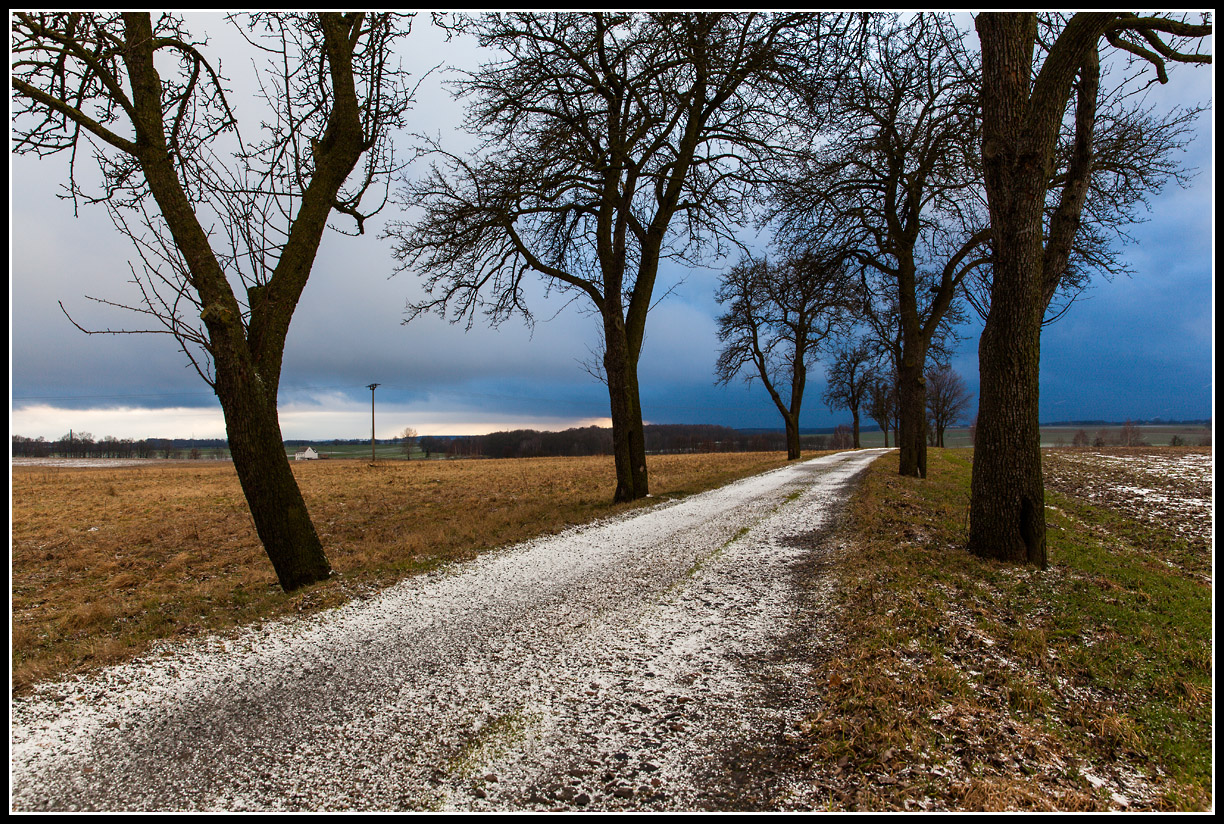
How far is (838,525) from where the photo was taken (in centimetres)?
880

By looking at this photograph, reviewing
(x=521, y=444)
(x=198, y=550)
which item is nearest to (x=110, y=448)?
(x=521, y=444)

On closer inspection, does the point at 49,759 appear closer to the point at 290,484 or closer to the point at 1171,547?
the point at 290,484

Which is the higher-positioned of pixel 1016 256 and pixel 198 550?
pixel 1016 256

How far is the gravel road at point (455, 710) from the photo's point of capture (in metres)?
2.81

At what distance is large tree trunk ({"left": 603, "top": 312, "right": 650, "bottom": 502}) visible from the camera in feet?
42.1

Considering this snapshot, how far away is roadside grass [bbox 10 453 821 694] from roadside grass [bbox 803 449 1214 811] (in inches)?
190

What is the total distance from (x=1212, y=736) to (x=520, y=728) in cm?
397

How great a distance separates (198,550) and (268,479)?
7101mm

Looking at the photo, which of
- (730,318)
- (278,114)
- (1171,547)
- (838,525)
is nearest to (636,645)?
(838,525)

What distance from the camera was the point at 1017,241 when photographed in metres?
6.66

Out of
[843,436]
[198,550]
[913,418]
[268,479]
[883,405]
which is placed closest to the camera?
[268,479]

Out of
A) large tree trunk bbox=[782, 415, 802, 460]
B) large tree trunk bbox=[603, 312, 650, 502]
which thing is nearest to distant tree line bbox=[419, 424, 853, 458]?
large tree trunk bbox=[782, 415, 802, 460]

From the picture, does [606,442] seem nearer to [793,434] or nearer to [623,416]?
[793,434]

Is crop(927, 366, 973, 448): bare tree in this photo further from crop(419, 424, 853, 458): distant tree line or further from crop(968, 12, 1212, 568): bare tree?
crop(968, 12, 1212, 568): bare tree
